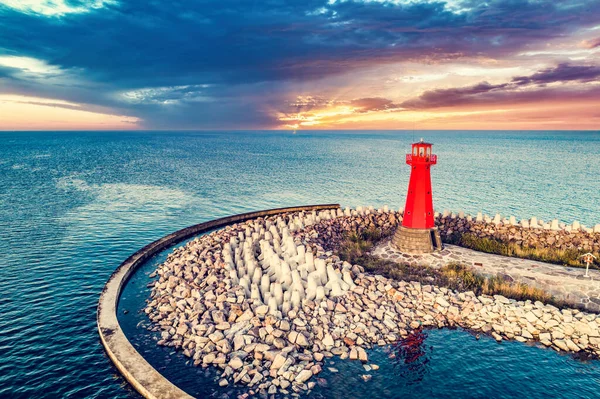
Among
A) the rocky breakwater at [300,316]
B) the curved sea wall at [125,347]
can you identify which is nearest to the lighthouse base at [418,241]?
the rocky breakwater at [300,316]

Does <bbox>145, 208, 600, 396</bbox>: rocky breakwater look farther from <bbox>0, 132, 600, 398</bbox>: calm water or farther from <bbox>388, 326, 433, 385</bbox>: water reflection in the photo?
<bbox>0, 132, 600, 398</bbox>: calm water

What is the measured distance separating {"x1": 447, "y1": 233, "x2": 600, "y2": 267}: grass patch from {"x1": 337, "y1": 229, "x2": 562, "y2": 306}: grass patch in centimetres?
499

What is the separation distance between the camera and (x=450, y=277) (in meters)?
20.1

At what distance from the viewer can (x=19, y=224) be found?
32.0m

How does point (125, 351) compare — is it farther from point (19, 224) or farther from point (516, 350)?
point (19, 224)

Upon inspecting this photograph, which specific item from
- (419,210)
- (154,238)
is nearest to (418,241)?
(419,210)

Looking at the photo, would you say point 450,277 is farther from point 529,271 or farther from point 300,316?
point 300,316

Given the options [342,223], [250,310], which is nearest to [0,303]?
[250,310]

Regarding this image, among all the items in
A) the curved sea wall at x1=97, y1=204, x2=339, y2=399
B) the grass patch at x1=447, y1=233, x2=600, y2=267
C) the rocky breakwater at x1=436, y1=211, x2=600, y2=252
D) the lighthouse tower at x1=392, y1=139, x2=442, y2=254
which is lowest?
the curved sea wall at x1=97, y1=204, x2=339, y2=399

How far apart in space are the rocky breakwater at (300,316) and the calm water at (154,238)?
893 millimetres

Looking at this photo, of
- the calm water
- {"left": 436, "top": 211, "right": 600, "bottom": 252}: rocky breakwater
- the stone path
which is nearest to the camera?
the calm water

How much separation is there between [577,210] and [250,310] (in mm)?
42867

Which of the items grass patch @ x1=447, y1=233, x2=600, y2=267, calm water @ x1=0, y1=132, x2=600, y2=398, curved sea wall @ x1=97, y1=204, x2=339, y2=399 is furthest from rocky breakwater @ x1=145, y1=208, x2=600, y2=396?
grass patch @ x1=447, y1=233, x2=600, y2=267

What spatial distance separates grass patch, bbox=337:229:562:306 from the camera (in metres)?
18.7
